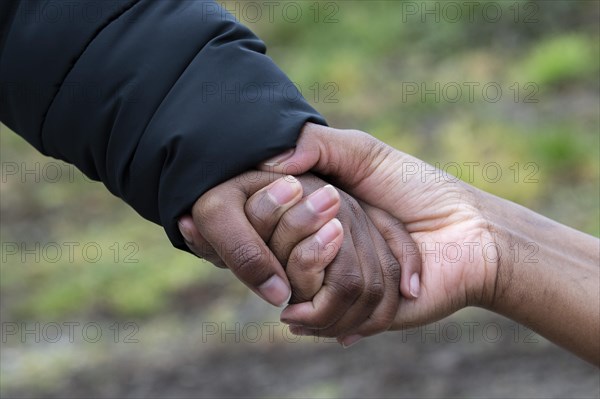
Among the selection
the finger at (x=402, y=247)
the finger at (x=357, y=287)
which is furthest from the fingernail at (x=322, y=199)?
the finger at (x=402, y=247)

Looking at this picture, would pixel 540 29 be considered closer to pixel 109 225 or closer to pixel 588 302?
pixel 109 225

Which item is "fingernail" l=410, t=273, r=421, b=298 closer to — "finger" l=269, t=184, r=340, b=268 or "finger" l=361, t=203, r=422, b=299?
"finger" l=361, t=203, r=422, b=299

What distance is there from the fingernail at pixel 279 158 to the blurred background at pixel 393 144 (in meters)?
1.61

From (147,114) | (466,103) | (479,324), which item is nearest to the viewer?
(147,114)

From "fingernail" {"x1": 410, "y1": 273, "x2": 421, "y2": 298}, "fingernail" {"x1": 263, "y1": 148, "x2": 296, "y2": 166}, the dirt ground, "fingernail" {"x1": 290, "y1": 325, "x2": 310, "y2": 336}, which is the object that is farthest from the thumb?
the dirt ground

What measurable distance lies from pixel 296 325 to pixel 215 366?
1.85 meters

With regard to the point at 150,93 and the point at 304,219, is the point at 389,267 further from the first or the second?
the point at 150,93

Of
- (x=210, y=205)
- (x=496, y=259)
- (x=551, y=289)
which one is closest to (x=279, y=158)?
(x=210, y=205)

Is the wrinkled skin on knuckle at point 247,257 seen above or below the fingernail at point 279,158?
below

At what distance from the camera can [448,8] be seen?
6172mm

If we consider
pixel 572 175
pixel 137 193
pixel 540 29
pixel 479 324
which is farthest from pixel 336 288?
pixel 540 29

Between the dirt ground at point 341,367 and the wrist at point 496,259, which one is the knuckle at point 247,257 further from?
the dirt ground at point 341,367

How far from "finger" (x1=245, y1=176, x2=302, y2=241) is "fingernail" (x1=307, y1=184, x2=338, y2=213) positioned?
32 millimetres

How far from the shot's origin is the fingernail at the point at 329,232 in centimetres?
184
